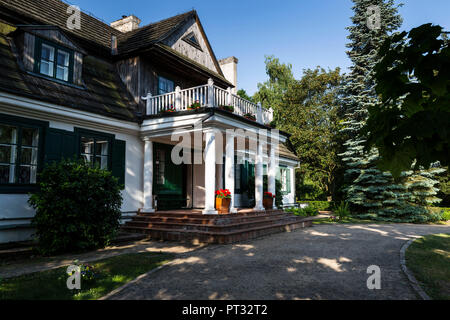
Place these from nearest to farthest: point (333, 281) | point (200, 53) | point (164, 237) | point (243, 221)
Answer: point (333, 281)
point (164, 237)
point (243, 221)
point (200, 53)

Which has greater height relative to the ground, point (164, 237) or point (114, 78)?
point (114, 78)

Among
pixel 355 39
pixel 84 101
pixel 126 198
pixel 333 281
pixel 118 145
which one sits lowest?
pixel 333 281

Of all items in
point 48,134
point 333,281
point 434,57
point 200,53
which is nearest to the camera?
point 434,57

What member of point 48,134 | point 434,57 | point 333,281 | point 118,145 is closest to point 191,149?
point 118,145

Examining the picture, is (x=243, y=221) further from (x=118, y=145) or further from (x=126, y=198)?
(x=118, y=145)

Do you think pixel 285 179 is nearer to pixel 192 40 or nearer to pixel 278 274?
pixel 192 40

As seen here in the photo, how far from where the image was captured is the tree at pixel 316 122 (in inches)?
1006

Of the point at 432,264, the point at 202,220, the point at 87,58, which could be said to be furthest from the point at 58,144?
the point at 432,264

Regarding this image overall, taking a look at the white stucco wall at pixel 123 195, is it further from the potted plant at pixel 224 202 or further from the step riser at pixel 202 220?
the potted plant at pixel 224 202

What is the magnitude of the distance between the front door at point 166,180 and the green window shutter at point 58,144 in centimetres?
353

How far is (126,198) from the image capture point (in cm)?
1153

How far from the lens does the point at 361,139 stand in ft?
60.6

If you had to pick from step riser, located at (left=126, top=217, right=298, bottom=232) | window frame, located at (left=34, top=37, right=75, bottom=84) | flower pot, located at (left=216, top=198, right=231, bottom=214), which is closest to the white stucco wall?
step riser, located at (left=126, top=217, right=298, bottom=232)
